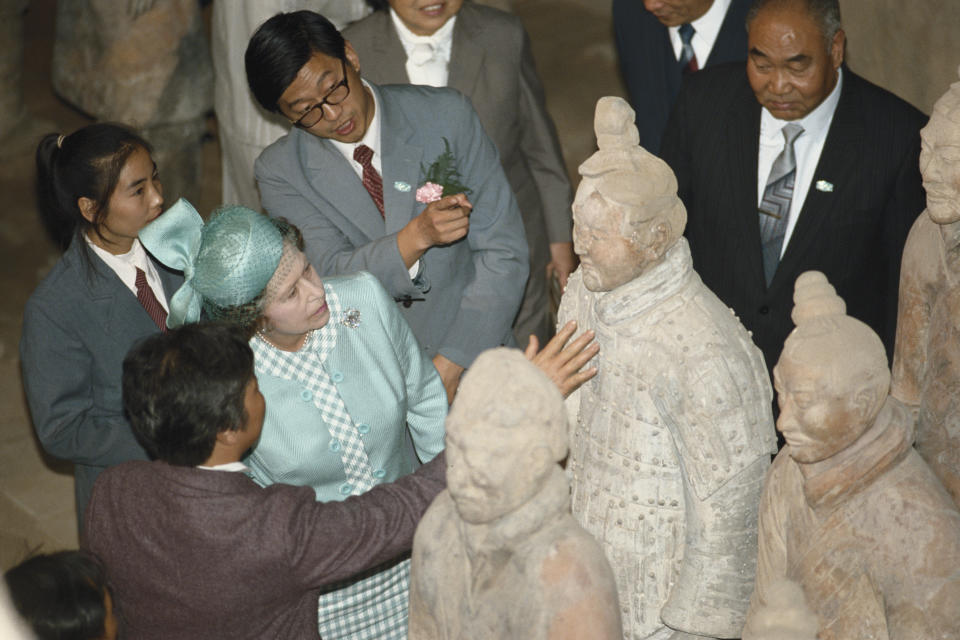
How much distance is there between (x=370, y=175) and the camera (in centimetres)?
359

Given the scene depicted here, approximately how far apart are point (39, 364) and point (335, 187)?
1021mm

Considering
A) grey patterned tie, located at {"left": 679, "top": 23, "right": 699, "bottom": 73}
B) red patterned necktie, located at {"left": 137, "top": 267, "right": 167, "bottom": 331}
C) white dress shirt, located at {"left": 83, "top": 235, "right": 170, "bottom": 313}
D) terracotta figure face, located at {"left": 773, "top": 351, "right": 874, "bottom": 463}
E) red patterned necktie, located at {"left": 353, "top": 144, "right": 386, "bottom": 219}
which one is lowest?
red patterned necktie, located at {"left": 137, "top": 267, "right": 167, "bottom": 331}

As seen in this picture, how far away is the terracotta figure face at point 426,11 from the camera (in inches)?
154

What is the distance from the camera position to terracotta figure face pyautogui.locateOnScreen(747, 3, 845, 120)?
10.9 ft

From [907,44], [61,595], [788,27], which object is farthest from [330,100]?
[907,44]

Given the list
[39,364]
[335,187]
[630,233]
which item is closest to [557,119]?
[335,187]

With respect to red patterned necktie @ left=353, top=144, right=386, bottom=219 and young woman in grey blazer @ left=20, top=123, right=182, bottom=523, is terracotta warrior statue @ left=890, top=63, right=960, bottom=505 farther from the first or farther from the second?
young woman in grey blazer @ left=20, top=123, right=182, bottom=523

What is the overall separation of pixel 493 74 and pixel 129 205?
4.66 ft

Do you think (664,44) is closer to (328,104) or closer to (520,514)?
(328,104)

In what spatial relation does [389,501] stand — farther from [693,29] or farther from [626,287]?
[693,29]

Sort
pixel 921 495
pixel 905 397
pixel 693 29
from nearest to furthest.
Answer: pixel 921 495 < pixel 905 397 < pixel 693 29

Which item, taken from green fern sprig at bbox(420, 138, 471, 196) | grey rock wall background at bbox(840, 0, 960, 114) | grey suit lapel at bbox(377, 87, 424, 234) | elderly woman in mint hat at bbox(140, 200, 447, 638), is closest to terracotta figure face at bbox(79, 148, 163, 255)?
elderly woman in mint hat at bbox(140, 200, 447, 638)

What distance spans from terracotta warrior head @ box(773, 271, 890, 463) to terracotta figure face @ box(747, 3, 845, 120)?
1374 millimetres

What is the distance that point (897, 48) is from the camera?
5336 mm
